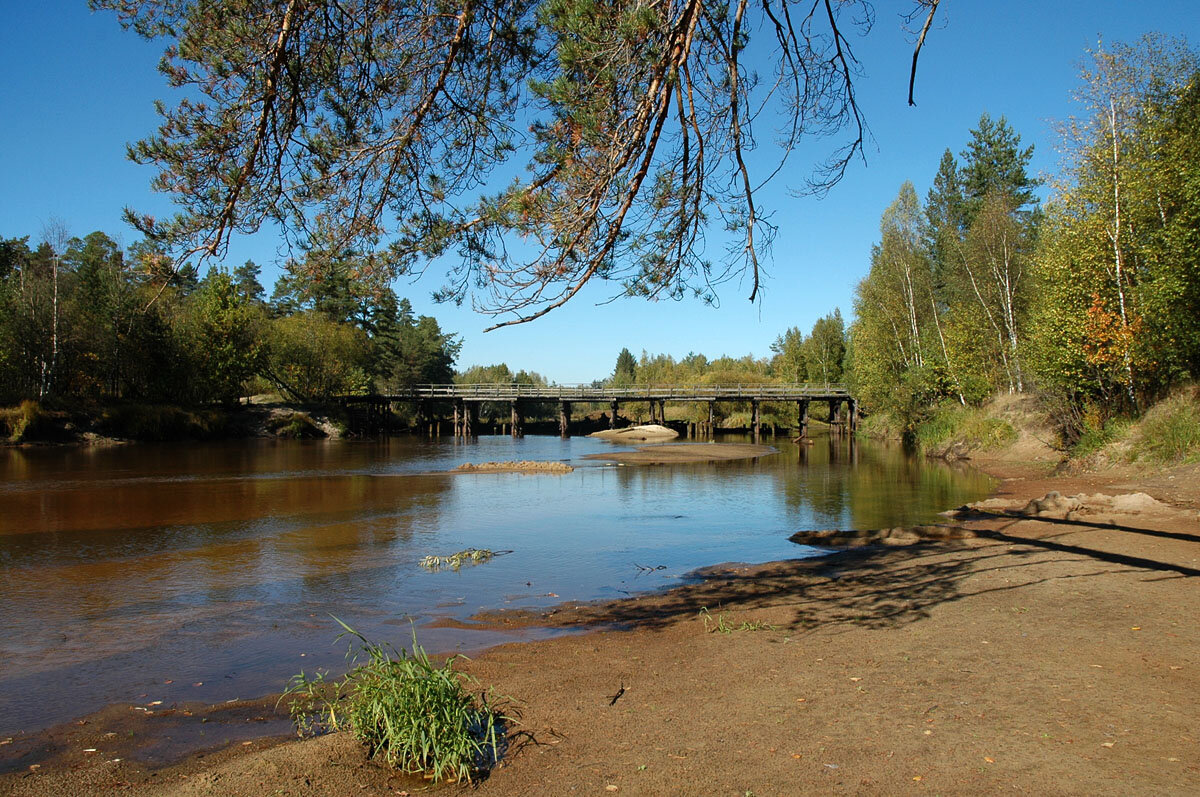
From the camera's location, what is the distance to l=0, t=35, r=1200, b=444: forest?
59.4 feet

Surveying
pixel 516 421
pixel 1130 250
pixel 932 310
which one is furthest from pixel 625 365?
pixel 1130 250

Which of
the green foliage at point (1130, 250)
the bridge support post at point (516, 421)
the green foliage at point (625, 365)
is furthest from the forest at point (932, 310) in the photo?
the green foliage at point (625, 365)

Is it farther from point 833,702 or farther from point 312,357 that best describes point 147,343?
point 833,702

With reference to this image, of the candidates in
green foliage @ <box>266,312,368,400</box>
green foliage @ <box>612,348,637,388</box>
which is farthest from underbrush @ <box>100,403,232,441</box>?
green foliage @ <box>612,348,637,388</box>

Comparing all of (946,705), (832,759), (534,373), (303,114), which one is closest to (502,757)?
(832,759)

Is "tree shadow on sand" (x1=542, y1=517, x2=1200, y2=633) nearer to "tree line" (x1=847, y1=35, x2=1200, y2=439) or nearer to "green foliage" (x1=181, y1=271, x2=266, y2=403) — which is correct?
"tree line" (x1=847, y1=35, x2=1200, y2=439)

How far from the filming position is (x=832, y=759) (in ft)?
13.0

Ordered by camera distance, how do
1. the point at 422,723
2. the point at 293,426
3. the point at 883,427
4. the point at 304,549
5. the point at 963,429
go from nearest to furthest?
the point at 422,723 → the point at 304,549 → the point at 963,429 → the point at 883,427 → the point at 293,426

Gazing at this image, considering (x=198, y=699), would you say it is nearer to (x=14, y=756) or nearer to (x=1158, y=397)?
(x=14, y=756)

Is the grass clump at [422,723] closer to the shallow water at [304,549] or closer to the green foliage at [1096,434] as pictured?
the shallow water at [304,549]

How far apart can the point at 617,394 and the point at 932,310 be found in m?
28.0

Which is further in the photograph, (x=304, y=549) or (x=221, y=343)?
(x=221, y=343)

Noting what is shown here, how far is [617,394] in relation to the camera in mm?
62219

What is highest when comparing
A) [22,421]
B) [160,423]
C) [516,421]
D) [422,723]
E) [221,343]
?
[221,343]
